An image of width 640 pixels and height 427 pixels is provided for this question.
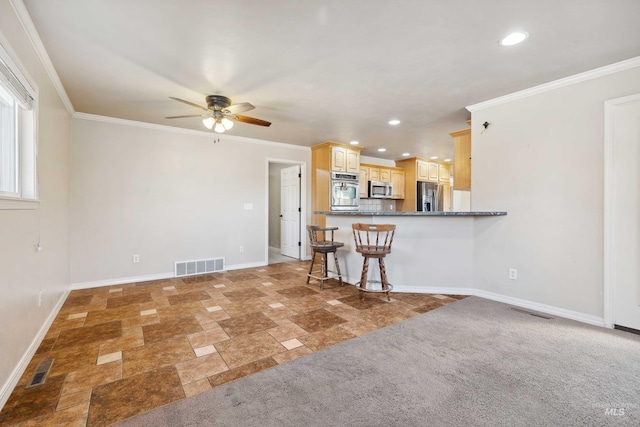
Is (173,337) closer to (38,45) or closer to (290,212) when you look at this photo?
(38,45)

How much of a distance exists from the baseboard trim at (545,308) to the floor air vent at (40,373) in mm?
4154

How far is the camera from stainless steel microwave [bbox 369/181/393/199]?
262 inches

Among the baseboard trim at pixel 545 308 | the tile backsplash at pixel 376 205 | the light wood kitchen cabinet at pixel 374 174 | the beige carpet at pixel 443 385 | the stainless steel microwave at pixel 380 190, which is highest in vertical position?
the light wood kitchen cabinet at pixel 374 174

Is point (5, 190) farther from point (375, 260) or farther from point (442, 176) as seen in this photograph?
point (442, 176)

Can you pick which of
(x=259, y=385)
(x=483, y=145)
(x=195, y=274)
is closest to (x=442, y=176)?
(x=483, y=145)

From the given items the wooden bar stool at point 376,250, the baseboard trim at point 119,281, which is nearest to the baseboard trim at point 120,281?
the baseboard trim at point 119,281

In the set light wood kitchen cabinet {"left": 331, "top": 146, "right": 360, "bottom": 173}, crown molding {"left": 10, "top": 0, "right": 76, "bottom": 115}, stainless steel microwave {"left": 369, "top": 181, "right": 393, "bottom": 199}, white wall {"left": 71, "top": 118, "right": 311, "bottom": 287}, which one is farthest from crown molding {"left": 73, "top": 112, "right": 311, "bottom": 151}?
stainless steel microwave {"left": 369, "top": 181, "right": 393, "bottom": 199}

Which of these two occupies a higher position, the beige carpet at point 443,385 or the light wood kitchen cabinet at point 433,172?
the light wood kitchen cabinet at point 433,172

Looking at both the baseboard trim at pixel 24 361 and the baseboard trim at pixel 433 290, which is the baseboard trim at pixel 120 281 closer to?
the baseboard trim at pixel 24 361

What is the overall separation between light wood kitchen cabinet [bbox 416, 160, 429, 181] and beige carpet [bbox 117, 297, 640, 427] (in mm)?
5214

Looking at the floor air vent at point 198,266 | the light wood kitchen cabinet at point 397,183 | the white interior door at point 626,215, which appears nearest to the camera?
the white interior door at point 626,215

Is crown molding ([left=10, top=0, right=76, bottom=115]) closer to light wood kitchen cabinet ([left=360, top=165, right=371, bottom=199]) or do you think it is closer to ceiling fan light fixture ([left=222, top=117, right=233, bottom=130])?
ceiling fan light fixture ([left=222, top=117, right=233, bottom=130])

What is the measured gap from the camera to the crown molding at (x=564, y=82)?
2.49 meters

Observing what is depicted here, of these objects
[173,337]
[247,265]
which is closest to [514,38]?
[173,337]
